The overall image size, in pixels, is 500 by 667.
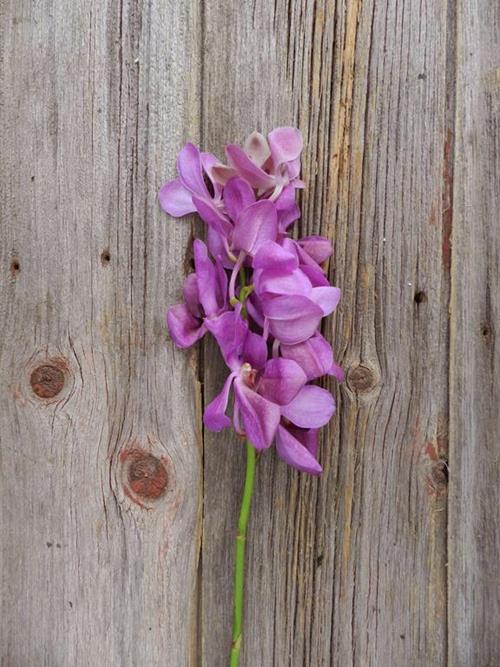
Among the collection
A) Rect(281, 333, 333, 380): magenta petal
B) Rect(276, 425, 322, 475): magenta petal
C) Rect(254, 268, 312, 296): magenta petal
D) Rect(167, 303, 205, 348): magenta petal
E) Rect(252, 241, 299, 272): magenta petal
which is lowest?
Rect(276, 425, 322, 475): magenta petal

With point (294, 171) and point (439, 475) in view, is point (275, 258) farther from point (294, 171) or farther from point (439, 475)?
point (439, 475)

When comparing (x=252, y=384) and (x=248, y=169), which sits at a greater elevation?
(x=248, y=169)

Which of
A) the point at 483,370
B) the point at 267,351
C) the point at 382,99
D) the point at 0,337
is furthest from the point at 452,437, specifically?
the point at 0,337

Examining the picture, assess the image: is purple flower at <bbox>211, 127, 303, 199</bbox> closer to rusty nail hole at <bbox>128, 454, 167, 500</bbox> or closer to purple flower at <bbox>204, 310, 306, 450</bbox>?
purple flower at <bbox>204, 310, 306, 450</bbox>

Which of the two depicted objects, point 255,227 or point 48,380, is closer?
point 255,227

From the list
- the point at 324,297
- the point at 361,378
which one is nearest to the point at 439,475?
the point at 361,378

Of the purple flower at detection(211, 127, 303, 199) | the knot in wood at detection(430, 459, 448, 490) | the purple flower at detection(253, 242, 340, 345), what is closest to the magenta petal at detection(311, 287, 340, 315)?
the purple flower at detection(253, 242, 340, 345)

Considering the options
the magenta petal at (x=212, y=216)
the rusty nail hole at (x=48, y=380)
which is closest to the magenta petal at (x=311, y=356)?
the magenta petal at (x=212, y=216)
